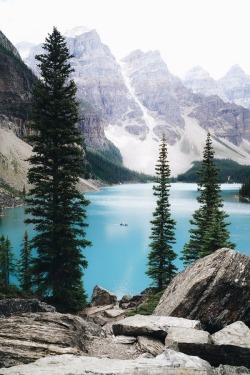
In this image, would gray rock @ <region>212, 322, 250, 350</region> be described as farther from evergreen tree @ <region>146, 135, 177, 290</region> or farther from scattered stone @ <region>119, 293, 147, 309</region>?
evergreen tree @ <region>146, 135, 177, 290</region>

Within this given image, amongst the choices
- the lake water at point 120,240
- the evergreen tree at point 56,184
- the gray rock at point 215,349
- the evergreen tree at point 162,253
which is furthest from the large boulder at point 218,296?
the lake water at point 120,240

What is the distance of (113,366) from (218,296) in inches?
340

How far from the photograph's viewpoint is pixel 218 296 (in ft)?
54.4

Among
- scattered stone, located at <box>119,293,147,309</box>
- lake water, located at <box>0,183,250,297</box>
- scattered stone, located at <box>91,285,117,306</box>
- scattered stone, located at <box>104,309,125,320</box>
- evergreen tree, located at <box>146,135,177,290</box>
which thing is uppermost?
evergreen tree, located at <box>146,135,177,290</box>

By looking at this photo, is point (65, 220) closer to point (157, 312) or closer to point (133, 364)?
point (157, 312)

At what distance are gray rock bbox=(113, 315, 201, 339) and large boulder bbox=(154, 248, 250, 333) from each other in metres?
2.67

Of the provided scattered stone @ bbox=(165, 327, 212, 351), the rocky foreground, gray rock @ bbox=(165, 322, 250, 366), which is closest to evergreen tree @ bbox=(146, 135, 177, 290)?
the rocky foreground

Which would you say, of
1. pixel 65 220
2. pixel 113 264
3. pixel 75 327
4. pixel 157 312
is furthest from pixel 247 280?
pixel 113 264

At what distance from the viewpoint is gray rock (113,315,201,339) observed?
13309 mm

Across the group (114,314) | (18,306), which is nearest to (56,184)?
(114,314)

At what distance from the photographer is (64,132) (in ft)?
82.3

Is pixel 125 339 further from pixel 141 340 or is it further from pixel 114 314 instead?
pixel 114 314

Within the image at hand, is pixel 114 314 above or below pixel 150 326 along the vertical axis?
below

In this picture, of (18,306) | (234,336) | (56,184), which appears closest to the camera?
(234,336)
